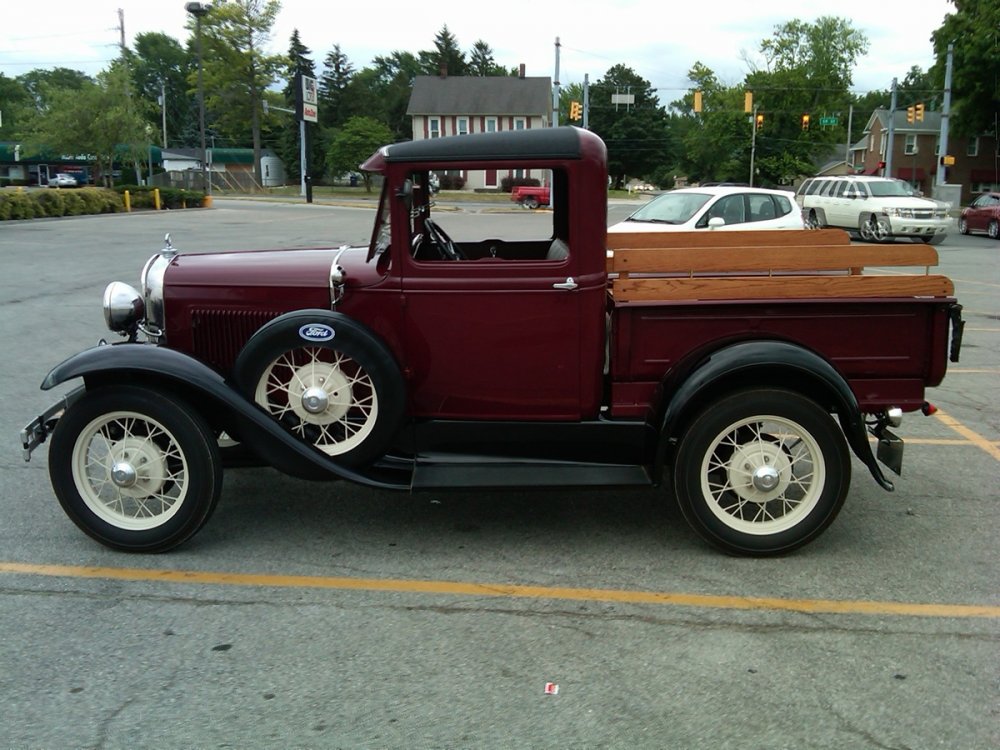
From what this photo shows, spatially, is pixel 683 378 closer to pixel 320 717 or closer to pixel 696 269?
pixel 696 269

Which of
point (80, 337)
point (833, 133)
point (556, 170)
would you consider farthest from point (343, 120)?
point (556, 170)

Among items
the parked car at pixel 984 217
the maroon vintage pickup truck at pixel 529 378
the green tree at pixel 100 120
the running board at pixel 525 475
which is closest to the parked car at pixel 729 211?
the maroon vintage pickup truck at pixel 529 378

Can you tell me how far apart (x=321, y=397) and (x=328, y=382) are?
0.26ft

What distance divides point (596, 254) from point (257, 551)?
220cm

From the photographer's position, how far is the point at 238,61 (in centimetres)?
7194

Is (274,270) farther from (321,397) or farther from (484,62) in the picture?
(484,62)

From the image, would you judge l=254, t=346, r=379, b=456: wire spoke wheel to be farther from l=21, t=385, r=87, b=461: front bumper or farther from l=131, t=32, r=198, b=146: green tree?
l=131, t=32, r=198, b=146: green tree

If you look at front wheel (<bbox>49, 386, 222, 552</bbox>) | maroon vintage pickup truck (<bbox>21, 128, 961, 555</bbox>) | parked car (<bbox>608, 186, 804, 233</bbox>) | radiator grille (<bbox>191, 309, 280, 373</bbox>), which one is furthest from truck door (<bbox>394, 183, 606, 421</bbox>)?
parked car (<bbox>608, 186, 804, 233</bbox>)

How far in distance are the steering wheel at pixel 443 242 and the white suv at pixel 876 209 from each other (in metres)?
19.1

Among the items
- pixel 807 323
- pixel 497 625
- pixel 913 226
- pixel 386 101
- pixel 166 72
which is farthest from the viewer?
pixel 166 72

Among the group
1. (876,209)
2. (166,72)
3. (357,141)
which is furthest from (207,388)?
(166,72)

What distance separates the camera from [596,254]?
4.11m

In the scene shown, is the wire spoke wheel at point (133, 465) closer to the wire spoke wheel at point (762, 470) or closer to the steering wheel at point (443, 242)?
the steering wheel at point (443, 242)

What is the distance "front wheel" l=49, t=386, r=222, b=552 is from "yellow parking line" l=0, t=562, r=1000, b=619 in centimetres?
→ 21
